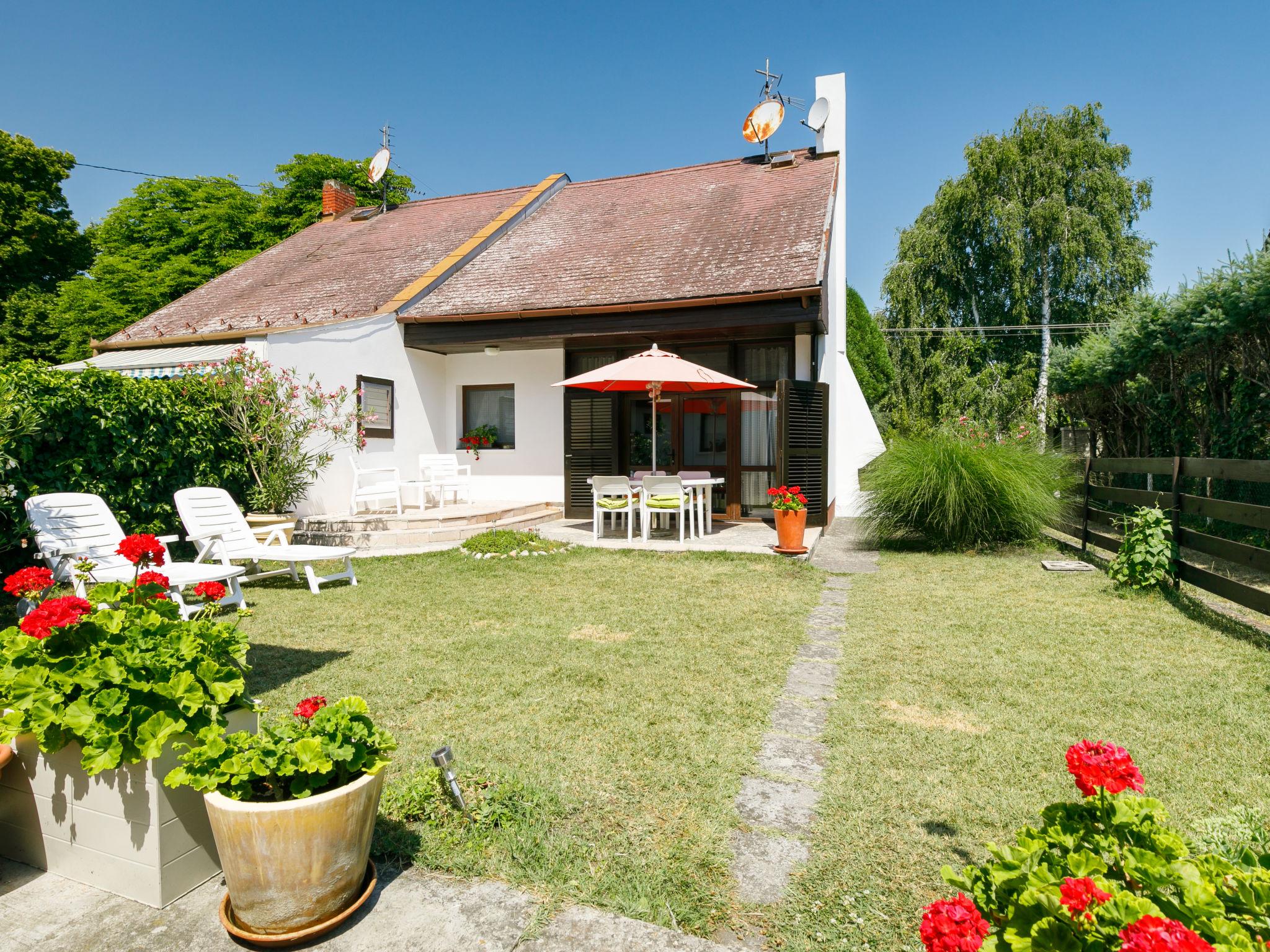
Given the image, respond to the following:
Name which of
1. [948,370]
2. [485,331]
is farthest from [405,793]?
[948,370]

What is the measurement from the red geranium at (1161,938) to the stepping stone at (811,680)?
2.84 meters

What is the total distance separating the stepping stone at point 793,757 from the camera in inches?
112

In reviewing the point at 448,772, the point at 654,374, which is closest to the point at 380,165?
the point at 654,374

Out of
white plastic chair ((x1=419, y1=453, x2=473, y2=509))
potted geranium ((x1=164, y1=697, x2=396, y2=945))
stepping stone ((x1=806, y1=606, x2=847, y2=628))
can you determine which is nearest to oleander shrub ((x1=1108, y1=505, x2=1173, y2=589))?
stepping stone ((x1=806, y1=606, x2=847, y2=628))

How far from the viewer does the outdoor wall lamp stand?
2395mm

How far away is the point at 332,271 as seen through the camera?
14273mm

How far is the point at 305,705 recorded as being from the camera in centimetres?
196

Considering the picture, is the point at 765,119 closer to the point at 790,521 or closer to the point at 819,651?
the point at 790,521

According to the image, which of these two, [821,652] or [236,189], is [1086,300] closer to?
[821,652]

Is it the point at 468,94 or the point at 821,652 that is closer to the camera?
the point at 821,652

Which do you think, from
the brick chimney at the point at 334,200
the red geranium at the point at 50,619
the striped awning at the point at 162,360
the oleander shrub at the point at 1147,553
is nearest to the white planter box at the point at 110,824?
the red geranium at the point at 50,619

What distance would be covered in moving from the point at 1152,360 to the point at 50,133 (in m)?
31.4

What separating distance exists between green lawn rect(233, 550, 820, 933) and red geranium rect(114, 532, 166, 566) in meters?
1.18

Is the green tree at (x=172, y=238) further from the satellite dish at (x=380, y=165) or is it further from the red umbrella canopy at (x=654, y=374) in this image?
the red umbrella canopy at (x=654, y=374)
